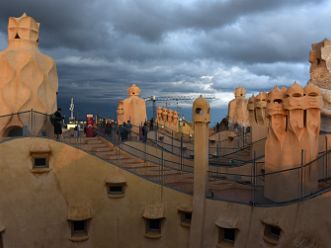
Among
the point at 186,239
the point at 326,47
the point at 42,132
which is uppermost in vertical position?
the point at 326,47

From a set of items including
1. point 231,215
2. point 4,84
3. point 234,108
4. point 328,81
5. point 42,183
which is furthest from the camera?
point 234,108

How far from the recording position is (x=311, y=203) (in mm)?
8320

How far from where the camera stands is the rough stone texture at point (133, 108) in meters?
21.5

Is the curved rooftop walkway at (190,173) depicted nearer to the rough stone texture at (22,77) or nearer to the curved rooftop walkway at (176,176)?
the curved rooftop walkway at (176,176)

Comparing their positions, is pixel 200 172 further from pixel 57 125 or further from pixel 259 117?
pixel 259 117

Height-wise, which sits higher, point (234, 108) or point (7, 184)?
point (234, 108)

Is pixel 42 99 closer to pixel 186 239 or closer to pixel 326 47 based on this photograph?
pixel 186 239

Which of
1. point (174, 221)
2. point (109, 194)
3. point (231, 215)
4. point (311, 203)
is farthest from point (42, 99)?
point (311, 203)

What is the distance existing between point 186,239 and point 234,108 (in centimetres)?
1751

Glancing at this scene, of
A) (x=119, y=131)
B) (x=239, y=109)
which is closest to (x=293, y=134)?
(x=119, y=131)

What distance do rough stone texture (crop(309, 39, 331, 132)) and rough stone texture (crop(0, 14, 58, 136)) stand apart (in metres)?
10.7

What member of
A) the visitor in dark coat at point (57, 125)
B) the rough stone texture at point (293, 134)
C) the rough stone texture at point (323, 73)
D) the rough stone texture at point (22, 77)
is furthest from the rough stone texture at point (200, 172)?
the rough stone texture at point (22, 77)

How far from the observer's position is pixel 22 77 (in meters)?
13.3

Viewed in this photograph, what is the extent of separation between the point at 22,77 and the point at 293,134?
34.0 feet
